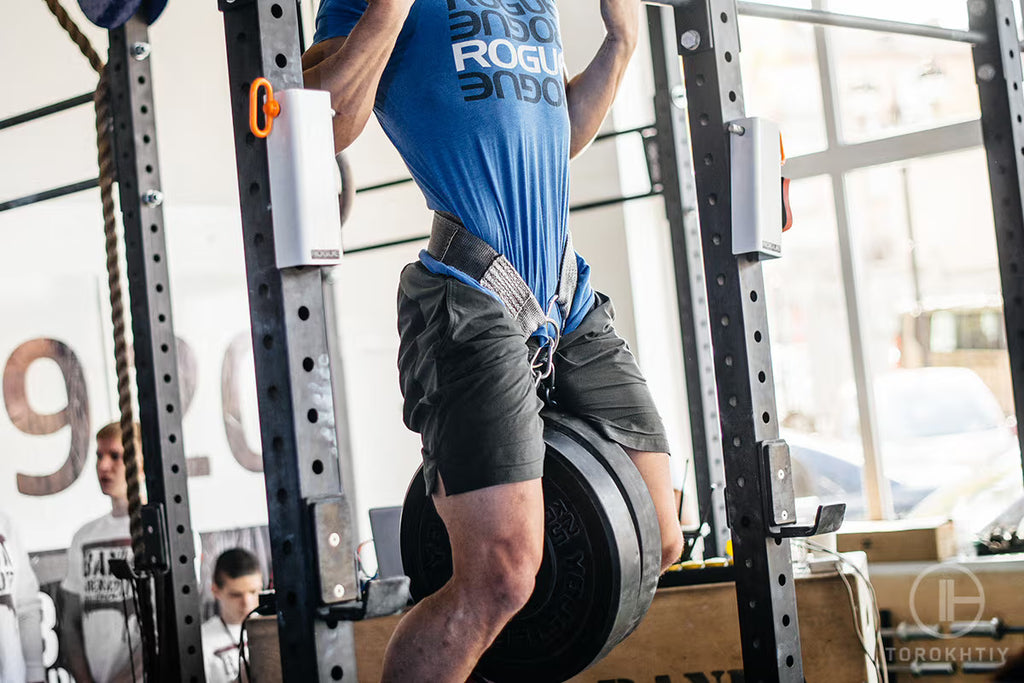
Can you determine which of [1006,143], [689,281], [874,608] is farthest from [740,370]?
[689,281]

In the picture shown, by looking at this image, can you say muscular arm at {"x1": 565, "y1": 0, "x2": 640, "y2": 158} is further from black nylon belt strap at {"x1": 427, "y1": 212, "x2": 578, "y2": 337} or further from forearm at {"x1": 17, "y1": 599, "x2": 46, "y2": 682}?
forearm at {"x1": 17, "y1": 599, "x2": 46, "y2": 682}

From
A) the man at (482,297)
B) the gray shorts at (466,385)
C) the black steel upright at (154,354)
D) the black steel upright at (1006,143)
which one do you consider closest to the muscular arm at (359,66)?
the man at (482,297)

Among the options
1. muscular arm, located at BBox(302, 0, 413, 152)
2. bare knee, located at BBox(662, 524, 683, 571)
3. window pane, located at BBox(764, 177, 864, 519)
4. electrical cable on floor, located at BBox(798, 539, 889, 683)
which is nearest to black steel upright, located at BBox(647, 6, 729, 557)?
electrical cable on floor, located at BBox(798, 539, 889, 683)

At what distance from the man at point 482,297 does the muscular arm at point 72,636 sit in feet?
9.52

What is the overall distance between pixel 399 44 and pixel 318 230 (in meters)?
0.54

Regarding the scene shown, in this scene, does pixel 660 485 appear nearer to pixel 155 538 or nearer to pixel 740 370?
Result: pixel 740 370

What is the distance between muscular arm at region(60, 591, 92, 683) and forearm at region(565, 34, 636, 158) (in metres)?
2.97

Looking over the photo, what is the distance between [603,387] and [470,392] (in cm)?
35

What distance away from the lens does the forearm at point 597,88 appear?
188 cm

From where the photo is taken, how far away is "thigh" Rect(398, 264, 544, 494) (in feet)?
4.68

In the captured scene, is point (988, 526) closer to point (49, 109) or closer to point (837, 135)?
point (837, 135)

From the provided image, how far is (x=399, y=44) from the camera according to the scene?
156 centimetres

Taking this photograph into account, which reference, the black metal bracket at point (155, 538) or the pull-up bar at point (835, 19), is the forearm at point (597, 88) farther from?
the black metal bracket at point (155, 538)

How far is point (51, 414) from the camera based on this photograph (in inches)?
162
